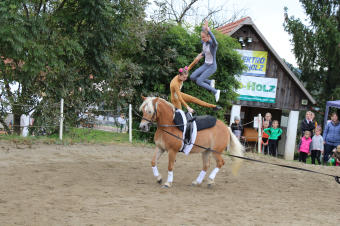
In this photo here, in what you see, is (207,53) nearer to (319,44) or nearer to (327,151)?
(327,151)

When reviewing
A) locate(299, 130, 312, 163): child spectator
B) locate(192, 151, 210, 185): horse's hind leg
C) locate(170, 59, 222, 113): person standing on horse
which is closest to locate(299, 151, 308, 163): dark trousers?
locate(299, 130, 312, 163): child spectator

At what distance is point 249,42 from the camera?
21.7 metres

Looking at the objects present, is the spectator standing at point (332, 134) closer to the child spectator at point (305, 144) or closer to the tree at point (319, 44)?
the child spectator at point (305, 144)

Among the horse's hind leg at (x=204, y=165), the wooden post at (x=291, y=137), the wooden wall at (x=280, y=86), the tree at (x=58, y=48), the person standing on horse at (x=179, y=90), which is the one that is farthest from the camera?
the wooden post at (x=291, y=137)

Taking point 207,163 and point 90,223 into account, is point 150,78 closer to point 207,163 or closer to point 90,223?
point 207,163

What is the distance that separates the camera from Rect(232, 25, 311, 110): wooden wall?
21.9 m

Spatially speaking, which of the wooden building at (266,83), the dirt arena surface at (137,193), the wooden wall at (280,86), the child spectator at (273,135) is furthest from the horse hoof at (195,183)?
→ the wooden wall at (280,86)

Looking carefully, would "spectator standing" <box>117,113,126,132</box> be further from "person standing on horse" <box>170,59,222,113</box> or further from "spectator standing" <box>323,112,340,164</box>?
"spectator standing" <box>323,112,340,164</box>

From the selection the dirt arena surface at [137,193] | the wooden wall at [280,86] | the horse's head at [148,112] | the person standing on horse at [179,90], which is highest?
the wooden wall at [280,86]

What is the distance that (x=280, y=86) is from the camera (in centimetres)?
2256

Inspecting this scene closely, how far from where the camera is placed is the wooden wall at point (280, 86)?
21.9m

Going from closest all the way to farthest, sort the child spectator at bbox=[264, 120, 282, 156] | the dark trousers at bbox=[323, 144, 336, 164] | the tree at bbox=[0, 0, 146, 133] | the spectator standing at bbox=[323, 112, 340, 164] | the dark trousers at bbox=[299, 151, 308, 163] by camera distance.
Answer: the tree at bbox=[0, 0, 146, 133], the spectator standing at bbox=[323, 112, 340, 164], the dark trousers at bbox=[323, 144, 336, 164], the dark trousers at bbox=[299, 151, 308, 163], the child spectator at bbox=[264, 120, 282, 156]

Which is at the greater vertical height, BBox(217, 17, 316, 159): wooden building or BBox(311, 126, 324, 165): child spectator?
BBox(217, 17, 316, 159): wooden building

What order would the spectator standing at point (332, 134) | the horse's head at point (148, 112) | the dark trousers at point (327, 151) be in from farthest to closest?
the dark trousers at point (327, 151), the spectator standing at point (332, 134), the horse's head at point (148, 112)
